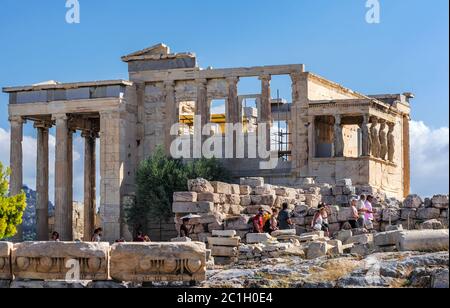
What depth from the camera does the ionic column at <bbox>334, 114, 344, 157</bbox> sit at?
44.4 m

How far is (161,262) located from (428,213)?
12469 mm

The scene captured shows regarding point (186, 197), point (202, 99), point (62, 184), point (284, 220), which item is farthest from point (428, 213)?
point (62, 184)

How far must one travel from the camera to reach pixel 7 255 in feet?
61.8

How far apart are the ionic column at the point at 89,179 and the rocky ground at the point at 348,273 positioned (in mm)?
29699

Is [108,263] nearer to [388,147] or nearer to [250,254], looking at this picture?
[250,254]

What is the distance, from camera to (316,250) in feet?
72.9

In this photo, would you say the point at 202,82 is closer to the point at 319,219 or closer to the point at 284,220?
the point at 284,220

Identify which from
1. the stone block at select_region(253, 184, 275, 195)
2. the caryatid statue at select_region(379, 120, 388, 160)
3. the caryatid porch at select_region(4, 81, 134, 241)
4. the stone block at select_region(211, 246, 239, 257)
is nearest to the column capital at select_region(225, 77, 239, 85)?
the caryatid porch at select_region(4, 81, 134, 241)

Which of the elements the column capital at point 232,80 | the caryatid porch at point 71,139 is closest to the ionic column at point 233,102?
the column capital at point 232,80

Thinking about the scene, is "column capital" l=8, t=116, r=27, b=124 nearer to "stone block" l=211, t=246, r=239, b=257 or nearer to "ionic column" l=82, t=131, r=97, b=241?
"ionic column" l=82, t=131, r=97, b=241

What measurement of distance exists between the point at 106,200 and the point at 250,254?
877 inches

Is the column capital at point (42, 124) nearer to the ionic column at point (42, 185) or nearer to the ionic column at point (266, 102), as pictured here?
the ionic column at point (42, 185)
